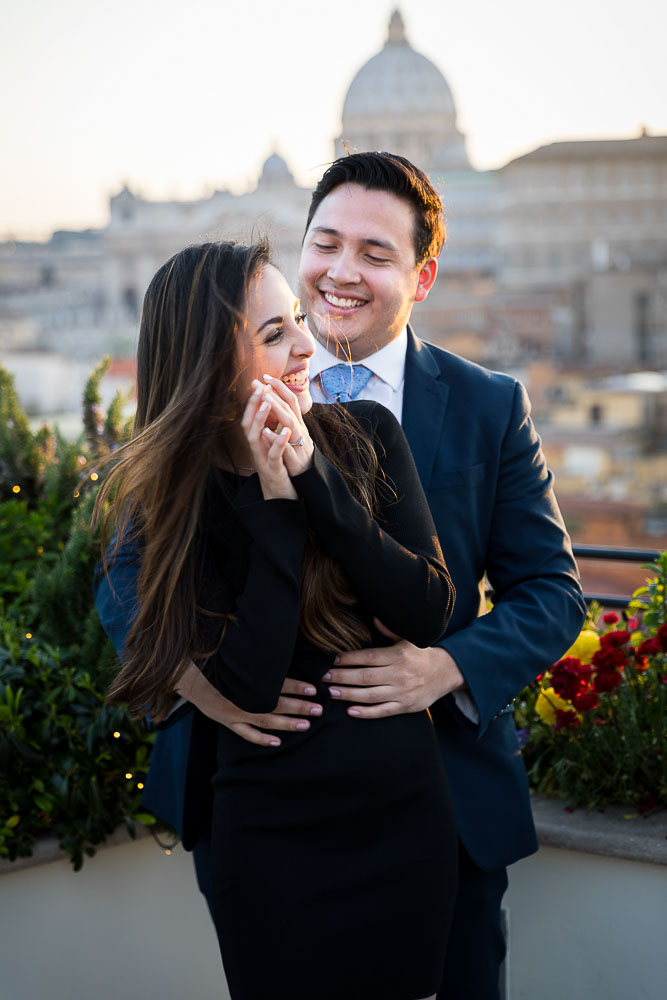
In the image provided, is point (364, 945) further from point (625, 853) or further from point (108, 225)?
point (108, 225)

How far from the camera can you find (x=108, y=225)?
6175 cm

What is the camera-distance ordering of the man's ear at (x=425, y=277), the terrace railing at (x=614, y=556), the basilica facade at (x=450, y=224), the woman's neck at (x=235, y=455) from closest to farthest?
1. the woman's neck at (x=235, y=455)
2. the man's ear at (x=425, y=277)
3. the terrace railing at (x=614, y=556)
4. the basilica facade at (x=450, y=224)

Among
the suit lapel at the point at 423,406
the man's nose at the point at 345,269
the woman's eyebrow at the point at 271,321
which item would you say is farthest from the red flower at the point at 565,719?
the woman's eyebrow at the point at 271,321

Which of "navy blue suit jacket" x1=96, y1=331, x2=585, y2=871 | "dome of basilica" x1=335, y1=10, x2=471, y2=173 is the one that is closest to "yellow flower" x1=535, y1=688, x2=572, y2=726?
"navy blue suit jacket" x1=96, y1=331, x2=585, y2=871

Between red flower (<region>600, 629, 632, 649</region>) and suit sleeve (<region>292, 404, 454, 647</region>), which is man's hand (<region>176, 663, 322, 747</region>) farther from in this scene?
red flower (<region>600, 629, 632, 649</region>)

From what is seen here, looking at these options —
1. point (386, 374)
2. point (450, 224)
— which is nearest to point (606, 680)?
point (386, 374)

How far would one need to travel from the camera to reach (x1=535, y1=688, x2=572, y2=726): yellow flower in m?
1.78

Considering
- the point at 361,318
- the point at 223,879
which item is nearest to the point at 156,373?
the point at 361,318

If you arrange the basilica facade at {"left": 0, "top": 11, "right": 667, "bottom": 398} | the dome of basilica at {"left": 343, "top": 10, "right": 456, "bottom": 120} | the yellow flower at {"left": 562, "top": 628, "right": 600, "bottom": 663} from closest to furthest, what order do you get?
the yellow flower at {"left": 562, "top": 628, "right": 600, "bottom": 663} < the basilica facade at {"left": 0, "top": 11, "right": 667, "bottom": 398} < the dome of basilica at {"left": 343, "top": 10, "right": 456, "bottom": 120}

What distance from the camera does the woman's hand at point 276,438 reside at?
3.49 ft

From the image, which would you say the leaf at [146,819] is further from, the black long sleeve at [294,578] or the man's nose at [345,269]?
the man's nose at [345,269]

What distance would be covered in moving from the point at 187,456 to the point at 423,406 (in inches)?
15.9

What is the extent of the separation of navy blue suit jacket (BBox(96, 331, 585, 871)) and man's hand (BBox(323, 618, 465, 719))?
0.11 meters

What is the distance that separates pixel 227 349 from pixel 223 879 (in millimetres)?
538
